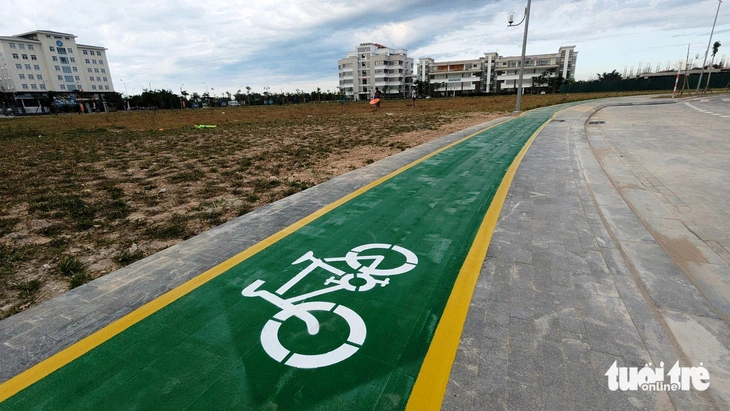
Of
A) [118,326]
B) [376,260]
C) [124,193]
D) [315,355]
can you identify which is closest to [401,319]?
[315,355]

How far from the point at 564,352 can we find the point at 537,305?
0.58m

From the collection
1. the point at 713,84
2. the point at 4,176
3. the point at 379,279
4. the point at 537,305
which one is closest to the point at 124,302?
the point at 379,279

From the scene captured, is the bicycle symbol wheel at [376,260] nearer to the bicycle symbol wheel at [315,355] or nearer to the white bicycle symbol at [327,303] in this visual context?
the white bicycle symbol at [327,303]

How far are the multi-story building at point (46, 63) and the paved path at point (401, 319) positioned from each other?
115 meters

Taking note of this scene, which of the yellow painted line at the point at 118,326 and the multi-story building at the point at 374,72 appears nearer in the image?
the yellow painted line at the point at 118,326

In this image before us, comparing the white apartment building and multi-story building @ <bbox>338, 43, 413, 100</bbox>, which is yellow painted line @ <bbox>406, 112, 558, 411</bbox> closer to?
multi-story building @ <bbox>338, 43, 413, 100</bbox>

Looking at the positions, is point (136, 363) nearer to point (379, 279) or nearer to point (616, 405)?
point (379, 279)

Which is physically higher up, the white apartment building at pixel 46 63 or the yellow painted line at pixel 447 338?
the white apartment building at pixel 46 63

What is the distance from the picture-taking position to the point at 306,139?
16141 millimetres

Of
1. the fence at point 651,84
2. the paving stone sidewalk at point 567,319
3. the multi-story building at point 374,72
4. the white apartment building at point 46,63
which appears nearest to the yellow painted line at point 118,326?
the paving stone sidewalk at point 567,319

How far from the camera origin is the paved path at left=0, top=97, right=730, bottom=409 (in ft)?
7.52

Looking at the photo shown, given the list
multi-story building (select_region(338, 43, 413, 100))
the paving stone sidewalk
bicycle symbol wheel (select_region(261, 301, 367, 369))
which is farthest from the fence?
bicycle symbol wheel (select_region(261, 301, 367, 369))

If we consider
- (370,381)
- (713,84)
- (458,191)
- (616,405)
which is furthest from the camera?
(713,84)

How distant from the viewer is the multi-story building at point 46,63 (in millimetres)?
83688
